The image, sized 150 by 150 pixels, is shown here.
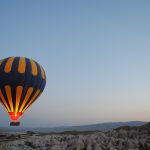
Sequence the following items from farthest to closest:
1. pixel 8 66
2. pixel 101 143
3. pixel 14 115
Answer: pixel 14 115
pixel 8 66
pixel 101 143

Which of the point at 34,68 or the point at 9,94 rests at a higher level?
the point at 34,68

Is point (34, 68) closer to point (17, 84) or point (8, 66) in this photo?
point (17, 84)

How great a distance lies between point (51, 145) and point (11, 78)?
19.7m

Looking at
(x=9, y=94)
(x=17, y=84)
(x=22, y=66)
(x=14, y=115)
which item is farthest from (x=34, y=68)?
(x=14, y=115)

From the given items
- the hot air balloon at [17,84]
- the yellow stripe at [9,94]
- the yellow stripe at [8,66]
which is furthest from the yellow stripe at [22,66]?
the yellow stripe at [9,94]

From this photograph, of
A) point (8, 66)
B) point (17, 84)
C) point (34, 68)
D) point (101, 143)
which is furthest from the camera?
point (34, 68)

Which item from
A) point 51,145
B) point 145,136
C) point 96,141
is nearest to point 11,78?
point 51,145

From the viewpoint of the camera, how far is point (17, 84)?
55.2m

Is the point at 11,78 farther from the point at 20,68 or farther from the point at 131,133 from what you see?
the point at 131,133

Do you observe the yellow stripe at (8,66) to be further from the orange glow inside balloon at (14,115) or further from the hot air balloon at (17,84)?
the orange glow inside balloon at (14,115)

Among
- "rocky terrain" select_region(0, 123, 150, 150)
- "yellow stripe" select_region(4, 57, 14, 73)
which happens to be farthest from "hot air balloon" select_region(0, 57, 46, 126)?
"rocky terrain" select_region(0, 123, 150, 150)

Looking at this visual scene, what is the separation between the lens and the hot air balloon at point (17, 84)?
55.2m

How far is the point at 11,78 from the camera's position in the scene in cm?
5512

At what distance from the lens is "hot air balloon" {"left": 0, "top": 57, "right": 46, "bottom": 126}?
5525 cm
